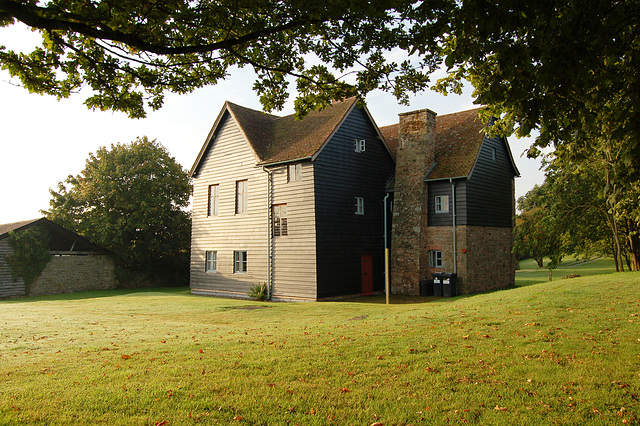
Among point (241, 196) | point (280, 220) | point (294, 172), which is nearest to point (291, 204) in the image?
point (280, 220)

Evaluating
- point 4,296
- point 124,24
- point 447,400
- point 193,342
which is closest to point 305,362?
point 447,400

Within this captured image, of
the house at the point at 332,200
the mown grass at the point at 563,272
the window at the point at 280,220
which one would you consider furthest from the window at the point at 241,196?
the mown grass at the point at 563,272

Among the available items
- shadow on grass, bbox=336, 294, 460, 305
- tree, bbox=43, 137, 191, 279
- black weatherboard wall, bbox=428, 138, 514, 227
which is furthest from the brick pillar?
tree, bbox=43, 137, 191, 279

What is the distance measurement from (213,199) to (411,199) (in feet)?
39.2

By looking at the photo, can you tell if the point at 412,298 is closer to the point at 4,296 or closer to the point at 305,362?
the point at 305,362

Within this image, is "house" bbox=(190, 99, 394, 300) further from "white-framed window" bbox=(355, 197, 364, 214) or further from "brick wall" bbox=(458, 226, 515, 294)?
"brick wall" bbox=(458, 226, 515, 294)

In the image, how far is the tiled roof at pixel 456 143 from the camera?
24.5m

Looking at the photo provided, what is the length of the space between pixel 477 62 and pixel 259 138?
20.3 m

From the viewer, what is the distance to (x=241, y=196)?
26.8 metres

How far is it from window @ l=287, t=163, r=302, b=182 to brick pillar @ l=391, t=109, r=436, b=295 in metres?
5.61

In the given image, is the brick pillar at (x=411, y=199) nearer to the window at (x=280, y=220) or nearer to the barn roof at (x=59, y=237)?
the window at (x=280, y=220)

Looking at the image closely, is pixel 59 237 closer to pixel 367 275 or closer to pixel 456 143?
pixel 367 275

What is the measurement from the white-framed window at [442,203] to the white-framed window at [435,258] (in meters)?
2.17

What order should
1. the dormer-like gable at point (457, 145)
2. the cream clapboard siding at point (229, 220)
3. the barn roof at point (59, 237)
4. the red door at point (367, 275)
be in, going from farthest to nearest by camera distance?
the barn roof at point (59, 237) < the cream clapboard siding at point (229, 220) < the red door at point (367, 275) < the dormer-like gable at point (457, 145)
